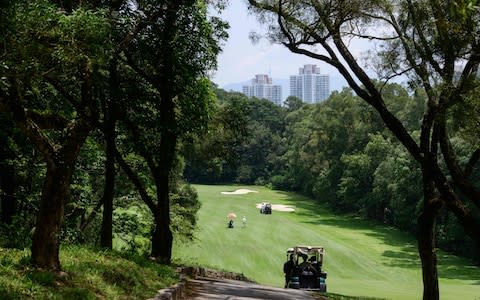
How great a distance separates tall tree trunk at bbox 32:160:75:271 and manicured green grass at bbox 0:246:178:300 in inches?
7.7

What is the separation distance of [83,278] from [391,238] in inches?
1731

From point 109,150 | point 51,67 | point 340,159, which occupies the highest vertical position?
point 340,159

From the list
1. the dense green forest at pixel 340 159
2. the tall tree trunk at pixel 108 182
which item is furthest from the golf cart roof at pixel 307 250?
the tall tree trunk at pixel 108 182

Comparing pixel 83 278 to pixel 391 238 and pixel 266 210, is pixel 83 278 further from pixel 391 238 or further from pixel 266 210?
pixel 266 210

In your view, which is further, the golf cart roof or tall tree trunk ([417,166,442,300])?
the golf cart roof

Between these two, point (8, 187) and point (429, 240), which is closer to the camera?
point (429, 240)

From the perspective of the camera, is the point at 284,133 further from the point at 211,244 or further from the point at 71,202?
the point at 71,202

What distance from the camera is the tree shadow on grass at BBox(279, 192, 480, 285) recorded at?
1347 inches

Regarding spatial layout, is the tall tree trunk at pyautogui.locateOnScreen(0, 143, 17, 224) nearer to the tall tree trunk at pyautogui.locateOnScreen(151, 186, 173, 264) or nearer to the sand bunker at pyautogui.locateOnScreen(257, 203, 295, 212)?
the tall tree trunk at pyautogui.locateOnScreen(151, 186, 173, 264)

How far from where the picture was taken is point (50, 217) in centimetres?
645

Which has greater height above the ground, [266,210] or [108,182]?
[108,182]

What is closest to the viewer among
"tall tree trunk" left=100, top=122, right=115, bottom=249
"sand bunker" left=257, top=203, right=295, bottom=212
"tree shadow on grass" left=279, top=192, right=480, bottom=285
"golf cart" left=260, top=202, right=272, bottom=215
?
"tall tree trunk" left=100, top=122, right=115, bottom=249

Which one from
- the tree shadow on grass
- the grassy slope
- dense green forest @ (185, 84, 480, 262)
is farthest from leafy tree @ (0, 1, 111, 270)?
the tree shadow on grass

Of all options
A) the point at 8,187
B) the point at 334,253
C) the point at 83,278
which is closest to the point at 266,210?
the point at 334,253
